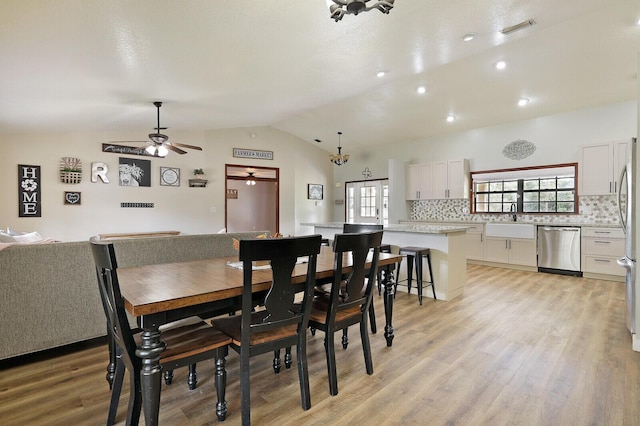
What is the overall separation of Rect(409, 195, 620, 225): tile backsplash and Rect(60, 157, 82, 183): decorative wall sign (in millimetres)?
6975

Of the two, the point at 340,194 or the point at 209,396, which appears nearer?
the point at 209,396

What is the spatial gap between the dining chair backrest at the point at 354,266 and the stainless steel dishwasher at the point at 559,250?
4884 mm

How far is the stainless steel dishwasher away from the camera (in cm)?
533

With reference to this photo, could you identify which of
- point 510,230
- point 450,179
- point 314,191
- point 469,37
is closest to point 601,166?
point 510,230

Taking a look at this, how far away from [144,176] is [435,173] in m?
6.21

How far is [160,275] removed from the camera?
1935 mm

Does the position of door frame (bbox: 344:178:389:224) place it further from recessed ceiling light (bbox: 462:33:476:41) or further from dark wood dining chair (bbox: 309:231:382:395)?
dark wood dining chair (bbox: 309:231:382:395)

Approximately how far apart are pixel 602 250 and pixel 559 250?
553 mm

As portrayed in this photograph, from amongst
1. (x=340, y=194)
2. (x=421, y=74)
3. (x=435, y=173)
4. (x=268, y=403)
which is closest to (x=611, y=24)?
(x=421, y=74)

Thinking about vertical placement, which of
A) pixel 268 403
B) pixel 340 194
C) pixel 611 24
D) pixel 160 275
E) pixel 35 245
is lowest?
pixel 268 403

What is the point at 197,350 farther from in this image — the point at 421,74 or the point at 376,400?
the point at 421,74

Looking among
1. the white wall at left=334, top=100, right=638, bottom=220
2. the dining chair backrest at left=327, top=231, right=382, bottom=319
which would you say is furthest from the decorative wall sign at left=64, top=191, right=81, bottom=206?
the white wall at left=334, top=100, right=638, bottom=220

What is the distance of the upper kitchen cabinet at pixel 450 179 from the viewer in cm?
687

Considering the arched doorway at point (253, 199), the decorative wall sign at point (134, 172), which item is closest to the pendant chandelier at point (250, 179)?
the arched doorway at point (253, 199)
